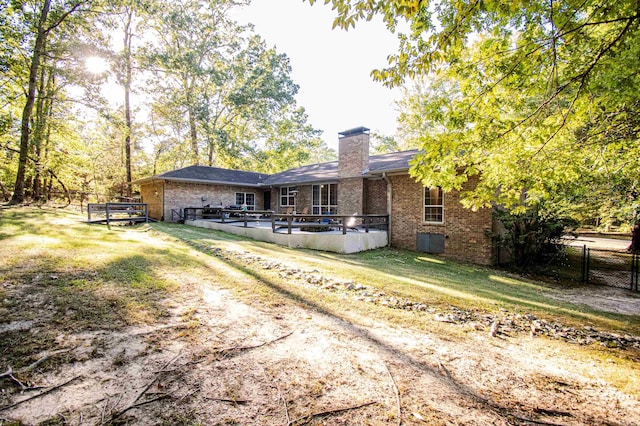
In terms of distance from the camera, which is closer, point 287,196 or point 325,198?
point 325,198

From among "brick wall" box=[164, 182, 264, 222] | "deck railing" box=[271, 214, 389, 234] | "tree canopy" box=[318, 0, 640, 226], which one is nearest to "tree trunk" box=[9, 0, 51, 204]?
"brick wall" box=[164, 182, 264, 222]

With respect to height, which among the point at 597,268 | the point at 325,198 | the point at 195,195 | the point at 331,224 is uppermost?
the point at 195,195

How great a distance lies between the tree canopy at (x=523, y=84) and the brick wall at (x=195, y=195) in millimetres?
17030

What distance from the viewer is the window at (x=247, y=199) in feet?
69.5

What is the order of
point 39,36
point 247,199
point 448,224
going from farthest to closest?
point 247,199 → point 39,36 → point 448,224

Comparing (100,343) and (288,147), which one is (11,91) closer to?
(288,147)

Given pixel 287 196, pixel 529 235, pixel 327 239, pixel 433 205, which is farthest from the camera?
pixel 287 196

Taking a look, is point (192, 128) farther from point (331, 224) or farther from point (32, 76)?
point (331, 224)

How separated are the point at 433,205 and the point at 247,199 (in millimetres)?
14105

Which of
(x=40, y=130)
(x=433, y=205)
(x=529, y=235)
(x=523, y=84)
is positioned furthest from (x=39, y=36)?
(x=529, y=235)

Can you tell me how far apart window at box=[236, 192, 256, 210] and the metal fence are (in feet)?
58.1

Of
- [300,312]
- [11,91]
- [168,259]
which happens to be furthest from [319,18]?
[11,91]

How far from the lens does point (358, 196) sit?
48.5ft

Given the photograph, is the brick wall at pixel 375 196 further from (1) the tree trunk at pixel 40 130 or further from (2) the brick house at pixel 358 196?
(1) the tree trunk at pixel 40 130
